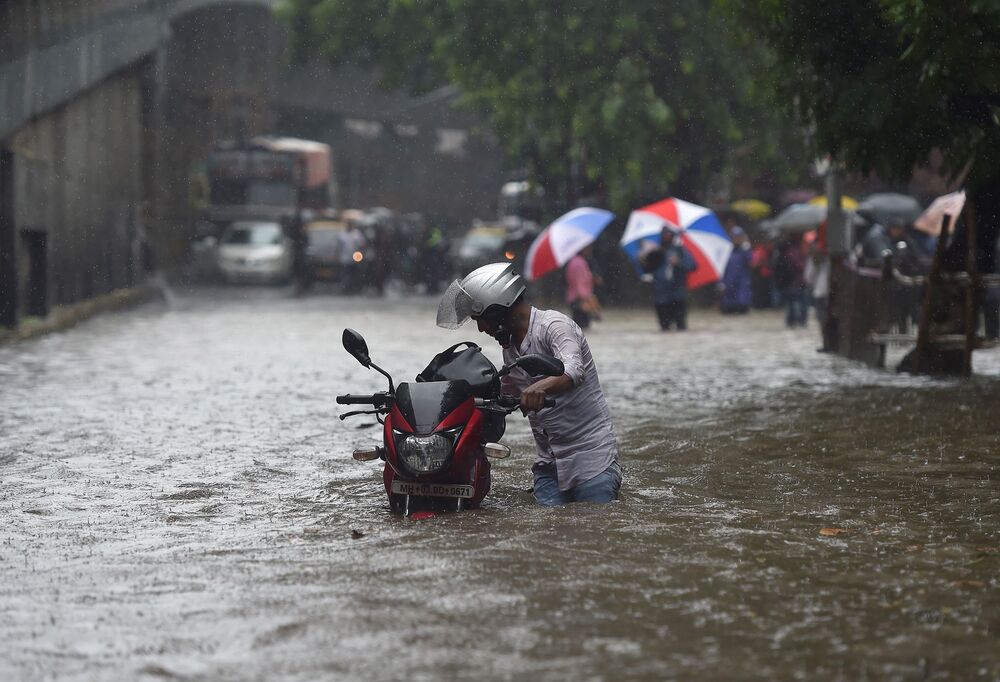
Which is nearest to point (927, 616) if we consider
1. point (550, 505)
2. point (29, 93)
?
point (550, 505)

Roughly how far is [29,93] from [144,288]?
39.3ft

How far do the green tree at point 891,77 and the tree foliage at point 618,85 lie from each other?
45.9ft

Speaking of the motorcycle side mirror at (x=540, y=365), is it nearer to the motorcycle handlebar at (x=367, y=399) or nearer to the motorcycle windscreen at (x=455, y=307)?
the motorcycle windscreen at (x=455, y=307)

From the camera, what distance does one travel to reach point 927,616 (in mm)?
5512

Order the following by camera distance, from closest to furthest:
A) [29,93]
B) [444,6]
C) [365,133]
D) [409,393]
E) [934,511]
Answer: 1. [409,393]
2. [934,511]
3. [29,93]
4. [444,6]
5. [365,133]

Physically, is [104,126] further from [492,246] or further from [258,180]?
[258,180]

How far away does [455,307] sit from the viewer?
23.4ft

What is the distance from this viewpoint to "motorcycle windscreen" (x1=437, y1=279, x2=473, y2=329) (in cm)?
712

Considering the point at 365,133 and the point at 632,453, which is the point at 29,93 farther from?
the point at 365,133

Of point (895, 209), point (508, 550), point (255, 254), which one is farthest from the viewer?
point (255, 254)

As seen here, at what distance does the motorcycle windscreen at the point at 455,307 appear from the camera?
712 centimetres

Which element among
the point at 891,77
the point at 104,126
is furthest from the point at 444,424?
the point at 104,126

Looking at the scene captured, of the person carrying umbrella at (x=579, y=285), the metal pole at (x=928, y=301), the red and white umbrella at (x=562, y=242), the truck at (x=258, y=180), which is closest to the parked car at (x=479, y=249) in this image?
the truck at (x=258, y=180)

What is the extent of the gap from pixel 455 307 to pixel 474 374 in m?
0.38
